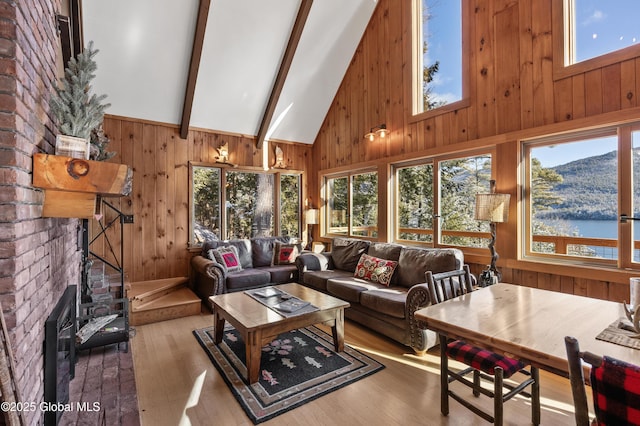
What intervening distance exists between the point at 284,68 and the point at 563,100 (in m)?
3.56

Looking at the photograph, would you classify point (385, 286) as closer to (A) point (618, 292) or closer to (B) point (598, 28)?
(A) point (618, 292)

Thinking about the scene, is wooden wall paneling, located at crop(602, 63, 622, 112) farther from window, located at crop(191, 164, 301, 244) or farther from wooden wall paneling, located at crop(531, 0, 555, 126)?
window, located at crop(191, 164, 301, 244)

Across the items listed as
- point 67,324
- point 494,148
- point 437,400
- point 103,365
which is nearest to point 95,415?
point 67,324

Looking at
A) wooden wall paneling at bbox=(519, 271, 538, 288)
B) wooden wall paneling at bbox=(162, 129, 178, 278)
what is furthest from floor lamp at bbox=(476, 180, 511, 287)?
wooden wall paneling at bbox=(162, 129, 178, 278)

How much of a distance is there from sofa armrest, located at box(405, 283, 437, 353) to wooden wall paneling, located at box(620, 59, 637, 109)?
2.24m

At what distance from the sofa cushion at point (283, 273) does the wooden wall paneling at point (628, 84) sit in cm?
416

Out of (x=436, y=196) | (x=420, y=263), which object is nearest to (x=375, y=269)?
(x=420, y=263)

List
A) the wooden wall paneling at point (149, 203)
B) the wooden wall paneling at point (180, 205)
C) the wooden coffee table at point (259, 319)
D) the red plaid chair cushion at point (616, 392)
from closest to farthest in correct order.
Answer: the red plaid chair cushion at point (616, 392) < the wooden coffee table at point (259, 319) < the wooden wall paneling at point (149, 203) < the wooden wall paneling at point (180, 205)

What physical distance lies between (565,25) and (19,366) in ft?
15.0

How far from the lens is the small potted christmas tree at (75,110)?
5.46 feet

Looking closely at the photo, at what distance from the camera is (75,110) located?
5.86 ft

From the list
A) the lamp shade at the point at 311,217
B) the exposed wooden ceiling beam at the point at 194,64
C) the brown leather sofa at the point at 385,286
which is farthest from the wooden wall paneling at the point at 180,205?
the lamp shade at the point at 311,217

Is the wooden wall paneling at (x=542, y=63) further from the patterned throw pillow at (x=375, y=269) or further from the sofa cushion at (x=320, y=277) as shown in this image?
the sofa cushion at (x=320, y=277)

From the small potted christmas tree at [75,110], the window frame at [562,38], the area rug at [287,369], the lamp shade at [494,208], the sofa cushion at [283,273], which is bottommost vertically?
the area rug at [287,369]
